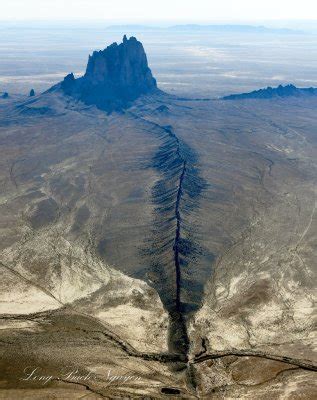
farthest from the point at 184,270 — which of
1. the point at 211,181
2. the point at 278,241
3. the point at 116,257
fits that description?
the point at 211,181

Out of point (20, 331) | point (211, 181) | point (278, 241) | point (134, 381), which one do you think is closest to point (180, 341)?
point (134, 381)

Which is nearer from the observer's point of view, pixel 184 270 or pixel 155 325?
pixel 155 325

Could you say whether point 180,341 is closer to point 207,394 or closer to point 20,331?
point 207,394

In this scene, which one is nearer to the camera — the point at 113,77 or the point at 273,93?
the point at 113,77

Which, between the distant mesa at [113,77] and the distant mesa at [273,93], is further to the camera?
the distant mesa at [273,93]

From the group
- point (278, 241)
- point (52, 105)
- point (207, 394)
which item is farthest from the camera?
point (52, 105)

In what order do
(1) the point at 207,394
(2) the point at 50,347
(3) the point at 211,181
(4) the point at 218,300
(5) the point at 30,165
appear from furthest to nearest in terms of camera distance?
1. (5) the point at 30,165
2. (3) the point at 211,181
3. (4) the point at 218,300
4. (2) the point at 50,347
5. (1) the point at 207,394

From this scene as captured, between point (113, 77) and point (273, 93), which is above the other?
point (113, 77)

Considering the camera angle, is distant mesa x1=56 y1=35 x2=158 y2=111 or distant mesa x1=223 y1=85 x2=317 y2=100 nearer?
distant mesa x1=56 y1=35 x2=158 y2=111
